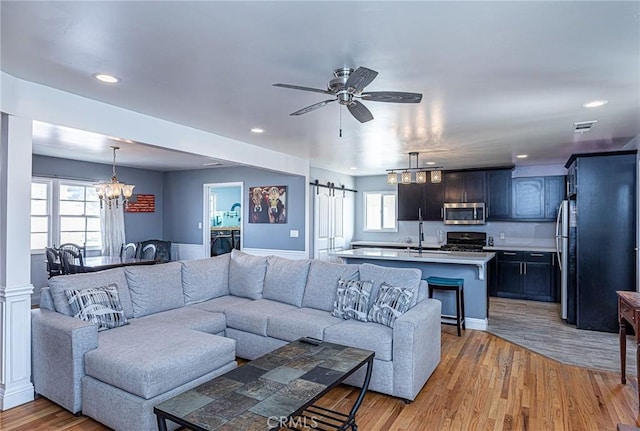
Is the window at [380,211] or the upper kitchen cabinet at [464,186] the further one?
the window at [380,211]

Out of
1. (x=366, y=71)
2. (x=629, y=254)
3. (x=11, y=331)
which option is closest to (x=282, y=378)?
(x=366, y=71)

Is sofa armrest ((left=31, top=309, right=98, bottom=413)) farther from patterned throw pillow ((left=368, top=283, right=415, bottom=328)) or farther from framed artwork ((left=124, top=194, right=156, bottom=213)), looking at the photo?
framed artwork ((left=124, top=194, right=156, bottom=213))

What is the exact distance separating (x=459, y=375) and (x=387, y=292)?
1039 millimetres

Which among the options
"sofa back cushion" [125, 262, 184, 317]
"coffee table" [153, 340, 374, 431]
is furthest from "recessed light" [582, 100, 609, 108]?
"sofa back cushion" [125, 262, 184, 317]

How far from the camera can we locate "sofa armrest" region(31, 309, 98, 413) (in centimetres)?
264

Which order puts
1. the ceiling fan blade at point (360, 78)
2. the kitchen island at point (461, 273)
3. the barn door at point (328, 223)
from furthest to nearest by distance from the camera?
the barn door at point (328, 223) → the kitchen island at point (461, 273) → the ceiling fan blade at point (360, 78)

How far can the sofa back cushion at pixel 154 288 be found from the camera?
353 centimetres

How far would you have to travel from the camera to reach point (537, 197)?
6.92m

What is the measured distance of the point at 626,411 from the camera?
277cm

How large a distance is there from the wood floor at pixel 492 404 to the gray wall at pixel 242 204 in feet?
12.6

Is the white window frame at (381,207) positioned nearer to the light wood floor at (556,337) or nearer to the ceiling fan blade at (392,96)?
the light wood floor at (556,337)

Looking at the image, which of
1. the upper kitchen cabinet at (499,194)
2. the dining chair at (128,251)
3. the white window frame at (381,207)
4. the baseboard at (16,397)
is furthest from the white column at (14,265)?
the upper kitchen cabinet at (499,194)

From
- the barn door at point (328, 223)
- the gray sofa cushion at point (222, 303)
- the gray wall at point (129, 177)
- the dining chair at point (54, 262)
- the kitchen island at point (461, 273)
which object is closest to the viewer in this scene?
the gray sofa cushion at point (222, 303)

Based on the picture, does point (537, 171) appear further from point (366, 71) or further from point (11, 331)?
point (11, 331)
